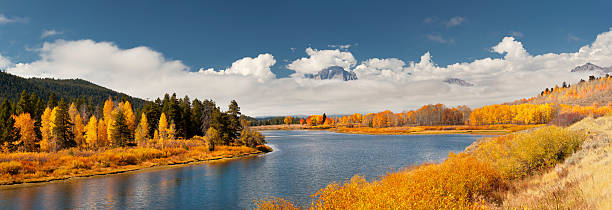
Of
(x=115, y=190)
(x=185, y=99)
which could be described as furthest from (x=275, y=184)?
(x=185, y=99)

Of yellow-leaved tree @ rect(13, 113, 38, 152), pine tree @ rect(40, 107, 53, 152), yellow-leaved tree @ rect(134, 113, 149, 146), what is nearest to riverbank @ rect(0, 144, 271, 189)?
yellow-leaved tree @ rect(134, 113, 149, 146)

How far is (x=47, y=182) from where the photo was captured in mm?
36938

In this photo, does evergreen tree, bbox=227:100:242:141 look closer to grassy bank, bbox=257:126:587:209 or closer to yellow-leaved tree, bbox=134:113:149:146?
yellow-leaved tree, bbox=134:113:149:146

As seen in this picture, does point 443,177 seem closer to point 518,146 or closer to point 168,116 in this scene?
point 518,146

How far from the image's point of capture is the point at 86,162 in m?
44.9

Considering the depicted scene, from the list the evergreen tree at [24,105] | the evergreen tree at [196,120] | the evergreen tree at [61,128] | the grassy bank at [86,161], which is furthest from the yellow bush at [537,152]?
the evergreen tree at [24,105]

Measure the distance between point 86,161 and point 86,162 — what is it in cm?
36

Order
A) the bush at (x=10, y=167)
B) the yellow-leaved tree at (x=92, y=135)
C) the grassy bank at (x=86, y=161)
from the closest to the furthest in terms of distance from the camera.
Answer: the bush at (x=10, y=167), the grassy bank at (x=86, y=161), the yellow-leaved tree at (x=92, y=135)

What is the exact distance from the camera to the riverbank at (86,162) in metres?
37.8

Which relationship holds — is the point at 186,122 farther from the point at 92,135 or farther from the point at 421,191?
the point at 421,191

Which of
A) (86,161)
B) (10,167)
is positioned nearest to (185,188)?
(86,161)

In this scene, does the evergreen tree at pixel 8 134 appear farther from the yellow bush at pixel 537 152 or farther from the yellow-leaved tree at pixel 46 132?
the yellow bush at pixel 537 152

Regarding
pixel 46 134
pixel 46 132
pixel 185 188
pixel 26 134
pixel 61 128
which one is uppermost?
pixel 61 128

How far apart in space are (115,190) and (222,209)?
1562 cm
